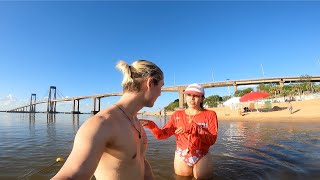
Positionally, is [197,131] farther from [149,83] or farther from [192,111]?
[149,83]

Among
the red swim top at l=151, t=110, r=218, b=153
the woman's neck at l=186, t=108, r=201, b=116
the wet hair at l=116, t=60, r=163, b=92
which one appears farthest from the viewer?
the woman's neck at l=186, t=108, r=201, b=116

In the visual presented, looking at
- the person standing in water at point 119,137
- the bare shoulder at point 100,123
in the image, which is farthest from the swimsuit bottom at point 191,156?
the bare shoulder at point 100,123

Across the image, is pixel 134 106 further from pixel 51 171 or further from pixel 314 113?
pixel 314 113

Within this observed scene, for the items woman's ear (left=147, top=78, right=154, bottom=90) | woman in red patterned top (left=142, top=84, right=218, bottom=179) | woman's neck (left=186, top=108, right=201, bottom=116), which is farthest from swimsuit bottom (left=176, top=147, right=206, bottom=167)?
woman's ear (left=147, top=78, right=154, bottom=90)

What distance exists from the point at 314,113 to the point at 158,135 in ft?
106

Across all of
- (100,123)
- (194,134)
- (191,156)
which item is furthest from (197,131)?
(100,123)

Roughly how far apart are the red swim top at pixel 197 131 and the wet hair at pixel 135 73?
263cm

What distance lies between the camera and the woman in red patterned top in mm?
4555

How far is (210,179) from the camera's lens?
502cm

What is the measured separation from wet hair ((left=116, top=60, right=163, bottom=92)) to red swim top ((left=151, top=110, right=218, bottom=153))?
2629 mm

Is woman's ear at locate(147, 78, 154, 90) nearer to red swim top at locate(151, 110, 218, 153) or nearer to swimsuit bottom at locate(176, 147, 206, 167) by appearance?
red swim top at locate(151, 110, 218, 153)

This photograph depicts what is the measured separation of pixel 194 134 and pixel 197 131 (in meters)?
0.12

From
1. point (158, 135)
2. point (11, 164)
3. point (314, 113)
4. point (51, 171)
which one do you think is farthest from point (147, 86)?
point (314, 113)

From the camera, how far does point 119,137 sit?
5.90 ft
